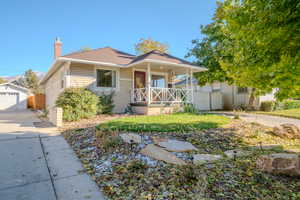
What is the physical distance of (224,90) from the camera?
15523 millimetres

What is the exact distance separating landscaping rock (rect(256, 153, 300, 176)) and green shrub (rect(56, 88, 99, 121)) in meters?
7.27

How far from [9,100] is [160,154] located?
22.0 m

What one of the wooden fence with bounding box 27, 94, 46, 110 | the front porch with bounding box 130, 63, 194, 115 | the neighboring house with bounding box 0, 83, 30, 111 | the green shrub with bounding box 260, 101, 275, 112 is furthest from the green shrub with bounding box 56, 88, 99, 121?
the neighboring house with bounding box 0, 83, 30, 111

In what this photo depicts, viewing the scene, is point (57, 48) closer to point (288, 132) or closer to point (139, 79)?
point (139, 79)

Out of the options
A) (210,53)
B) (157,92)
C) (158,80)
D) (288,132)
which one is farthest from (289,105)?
(157,92)

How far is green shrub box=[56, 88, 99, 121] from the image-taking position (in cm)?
737

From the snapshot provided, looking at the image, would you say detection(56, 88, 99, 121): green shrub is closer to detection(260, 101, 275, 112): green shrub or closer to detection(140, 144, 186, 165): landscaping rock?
detection(140, 144, 186, 165): landscaping rock

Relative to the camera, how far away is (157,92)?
1090 cm

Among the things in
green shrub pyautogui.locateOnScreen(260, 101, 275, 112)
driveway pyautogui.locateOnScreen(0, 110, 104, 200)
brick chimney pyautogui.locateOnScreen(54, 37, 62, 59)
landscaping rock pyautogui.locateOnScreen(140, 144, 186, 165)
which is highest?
brick chimney pyautogui.locateOnScreen(54, 37, 62, 59)

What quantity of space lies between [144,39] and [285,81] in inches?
1102

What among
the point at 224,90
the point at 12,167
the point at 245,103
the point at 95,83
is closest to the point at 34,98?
the point at 95,83

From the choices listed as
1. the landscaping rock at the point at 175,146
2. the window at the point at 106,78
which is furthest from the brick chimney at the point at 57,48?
the landscaping rock at the point at 175,146

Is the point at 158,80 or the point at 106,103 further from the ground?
the point at 158,80

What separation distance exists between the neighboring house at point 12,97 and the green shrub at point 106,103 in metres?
15.3
